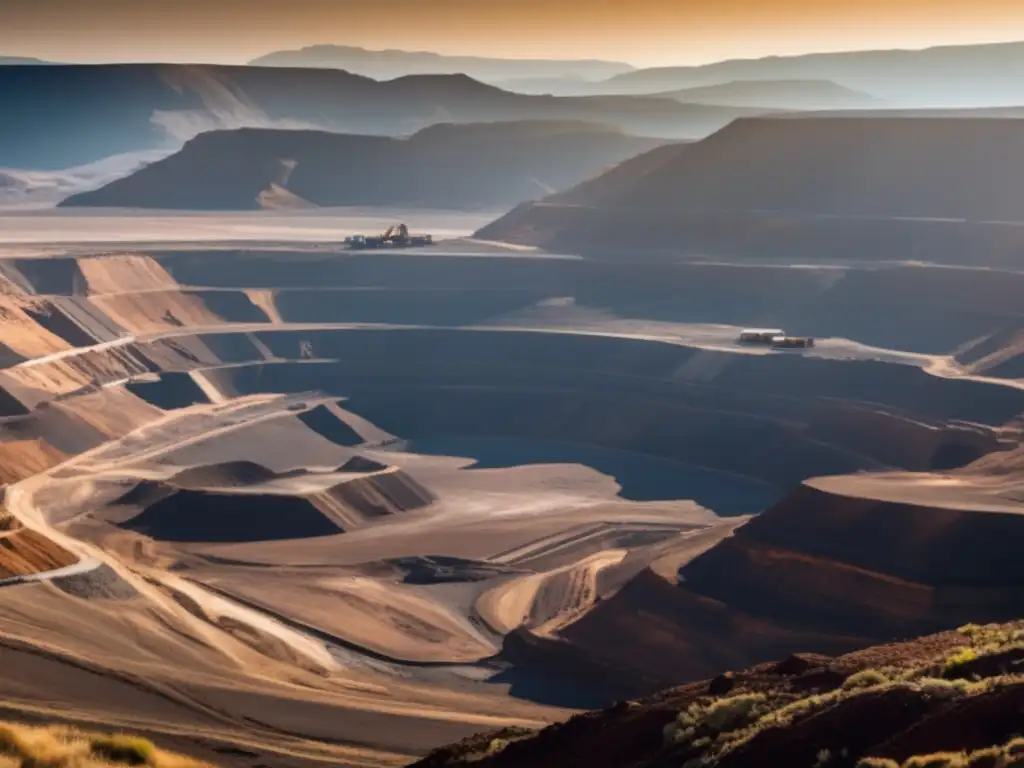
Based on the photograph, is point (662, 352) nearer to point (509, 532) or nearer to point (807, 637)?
point (509, 532)

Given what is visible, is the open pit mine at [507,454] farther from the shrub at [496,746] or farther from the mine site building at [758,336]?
the shrub at [496,746]

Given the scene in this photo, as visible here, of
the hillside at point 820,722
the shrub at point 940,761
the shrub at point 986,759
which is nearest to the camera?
the shrub at point 986,759

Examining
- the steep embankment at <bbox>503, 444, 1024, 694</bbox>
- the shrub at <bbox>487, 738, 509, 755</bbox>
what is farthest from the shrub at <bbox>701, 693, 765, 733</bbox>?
the steep embankment at <bbox>503, 444, 1024, 694</bbox>

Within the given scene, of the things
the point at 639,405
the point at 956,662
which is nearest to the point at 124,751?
the point at 956,662

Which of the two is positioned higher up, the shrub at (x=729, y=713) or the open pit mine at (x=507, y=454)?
the shrub at (x=729, y=713)

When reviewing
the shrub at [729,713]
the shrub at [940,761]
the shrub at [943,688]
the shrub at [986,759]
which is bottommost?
the shrub at [729,713]

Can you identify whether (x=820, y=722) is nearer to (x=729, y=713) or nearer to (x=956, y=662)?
(x=729, y=713)

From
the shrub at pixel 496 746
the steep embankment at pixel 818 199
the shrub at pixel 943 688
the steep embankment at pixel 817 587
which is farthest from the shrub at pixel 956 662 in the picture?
the steep embankment at pixel 818 199
